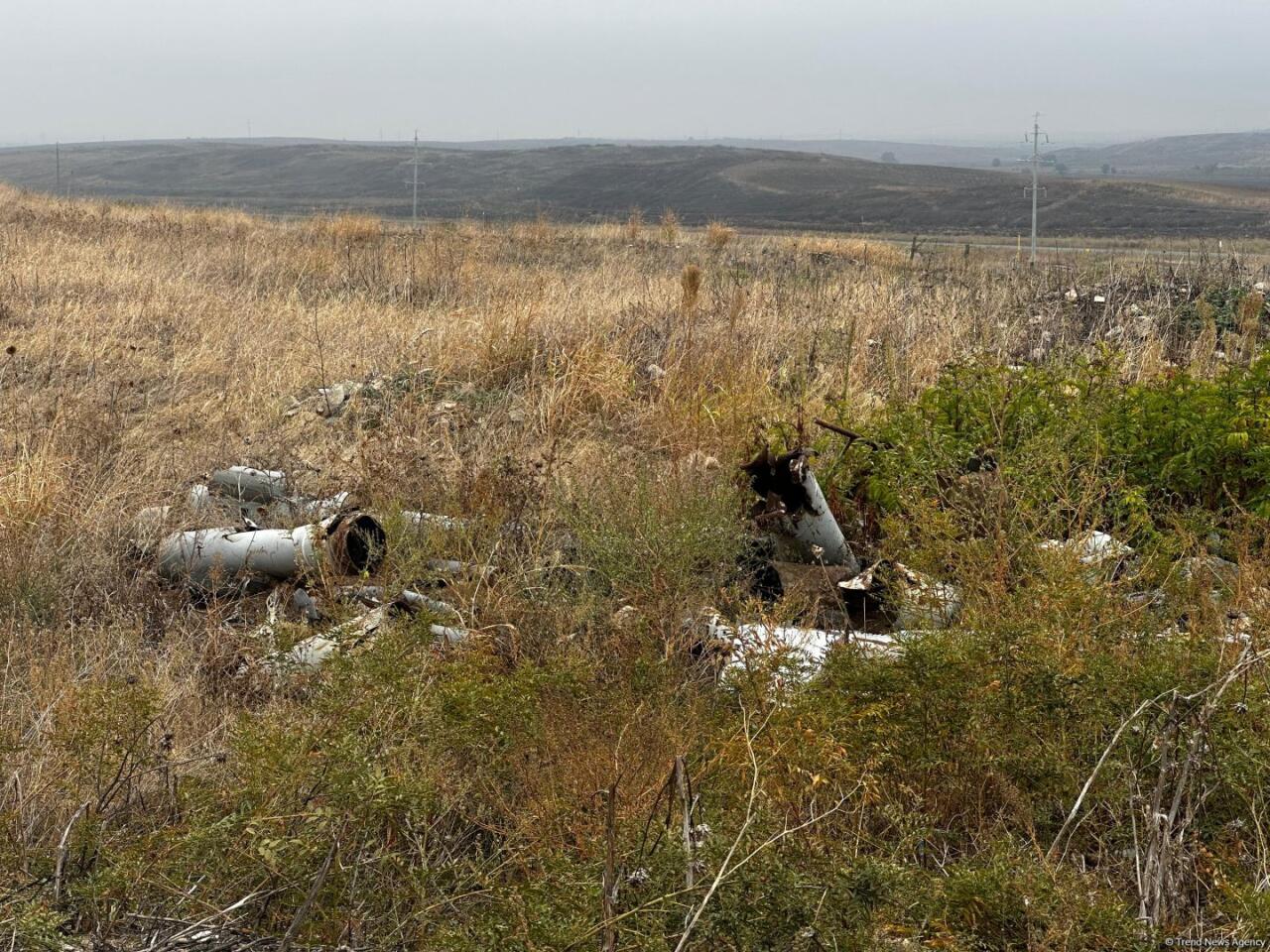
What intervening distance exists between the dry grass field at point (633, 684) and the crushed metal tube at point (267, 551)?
138 millimetres

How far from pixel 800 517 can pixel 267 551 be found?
215cm

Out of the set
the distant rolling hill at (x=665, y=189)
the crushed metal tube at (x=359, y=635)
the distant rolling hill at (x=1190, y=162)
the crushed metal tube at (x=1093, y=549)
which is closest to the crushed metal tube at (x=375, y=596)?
the crushed metal tube at (x=359, y=635)

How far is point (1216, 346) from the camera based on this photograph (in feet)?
27.8

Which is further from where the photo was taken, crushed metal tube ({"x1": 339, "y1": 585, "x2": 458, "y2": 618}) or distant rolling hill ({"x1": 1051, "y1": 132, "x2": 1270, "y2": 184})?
distant rolling hill ({"x1": 1051, "y1": 132, "x2": 1270, "y2": 184})

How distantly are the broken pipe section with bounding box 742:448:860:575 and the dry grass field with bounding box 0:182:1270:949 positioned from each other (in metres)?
0.20

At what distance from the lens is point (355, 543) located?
4676 mm

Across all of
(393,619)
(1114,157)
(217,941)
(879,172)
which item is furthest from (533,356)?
(1114,157)

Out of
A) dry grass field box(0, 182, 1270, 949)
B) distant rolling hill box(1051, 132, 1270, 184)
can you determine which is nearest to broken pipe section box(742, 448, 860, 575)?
dry grass field box(0, 182, 1270, 949)

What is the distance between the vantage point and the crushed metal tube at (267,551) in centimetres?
455

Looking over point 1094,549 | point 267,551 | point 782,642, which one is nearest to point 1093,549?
point 1094,549

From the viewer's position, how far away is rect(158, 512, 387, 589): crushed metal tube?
14.9 feet

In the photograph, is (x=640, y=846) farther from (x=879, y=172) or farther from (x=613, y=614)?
(x=879, y=172)

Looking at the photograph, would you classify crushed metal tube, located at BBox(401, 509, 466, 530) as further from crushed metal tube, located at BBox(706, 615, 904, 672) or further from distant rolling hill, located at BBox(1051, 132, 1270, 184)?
distant rolling hill, located at BBox(1051, 132, 1270, 184)

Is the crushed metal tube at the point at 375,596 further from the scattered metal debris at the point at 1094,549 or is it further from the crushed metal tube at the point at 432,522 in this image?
the scattered metal debris at the point at 1094,549
